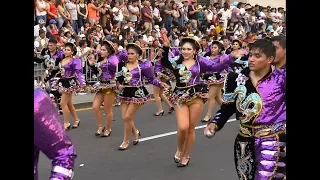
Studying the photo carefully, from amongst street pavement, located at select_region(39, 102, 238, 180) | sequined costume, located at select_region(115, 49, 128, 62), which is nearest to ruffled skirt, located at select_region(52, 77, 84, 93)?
street pavement, located at select_region(39, 102, 238, 180)

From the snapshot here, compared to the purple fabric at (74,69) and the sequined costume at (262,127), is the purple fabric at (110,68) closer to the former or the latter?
the purple fabric at (74,69)

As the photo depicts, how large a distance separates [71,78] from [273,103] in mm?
6148

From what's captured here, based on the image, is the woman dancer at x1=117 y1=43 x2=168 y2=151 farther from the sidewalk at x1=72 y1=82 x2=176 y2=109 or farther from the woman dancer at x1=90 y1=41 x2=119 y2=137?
the sidewalk at x1=72 y1=82 x2=176 y2=109

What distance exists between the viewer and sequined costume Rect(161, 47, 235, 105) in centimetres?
701

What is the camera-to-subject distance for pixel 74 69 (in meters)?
9.66

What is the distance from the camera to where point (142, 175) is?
654 centimetres

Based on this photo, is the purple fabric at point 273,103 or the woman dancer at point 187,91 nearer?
the purple fabric at point 273,103

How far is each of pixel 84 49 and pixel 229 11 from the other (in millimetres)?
11188

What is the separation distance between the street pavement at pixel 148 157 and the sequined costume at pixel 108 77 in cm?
83

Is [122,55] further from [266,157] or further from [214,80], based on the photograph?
[266,157]

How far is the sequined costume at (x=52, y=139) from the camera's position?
2492 millimetres

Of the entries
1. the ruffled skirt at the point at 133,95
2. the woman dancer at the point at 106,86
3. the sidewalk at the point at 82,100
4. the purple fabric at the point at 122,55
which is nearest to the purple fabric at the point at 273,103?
the ruffled skirt at the point at 133,95

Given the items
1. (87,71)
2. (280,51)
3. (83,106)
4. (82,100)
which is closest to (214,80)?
(83,106)

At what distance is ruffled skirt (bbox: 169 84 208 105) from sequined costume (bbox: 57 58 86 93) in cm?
299
